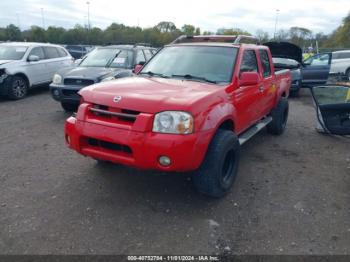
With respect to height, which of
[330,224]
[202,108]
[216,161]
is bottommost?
[330,224]

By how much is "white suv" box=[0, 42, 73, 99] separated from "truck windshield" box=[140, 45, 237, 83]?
6125 millimetres

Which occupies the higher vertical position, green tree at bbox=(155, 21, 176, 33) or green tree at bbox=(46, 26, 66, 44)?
green tree at bbox=(155, 21, 176, 33)

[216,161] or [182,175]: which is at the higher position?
[216,161]

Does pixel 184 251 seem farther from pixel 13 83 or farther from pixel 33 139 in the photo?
pixel 13 83

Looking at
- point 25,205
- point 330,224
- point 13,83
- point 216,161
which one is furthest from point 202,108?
point 13,83

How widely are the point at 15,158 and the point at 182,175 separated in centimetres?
261

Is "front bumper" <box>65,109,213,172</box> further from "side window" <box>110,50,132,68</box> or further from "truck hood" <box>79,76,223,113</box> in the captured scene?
"side window" <box>110,50,132,68</box>

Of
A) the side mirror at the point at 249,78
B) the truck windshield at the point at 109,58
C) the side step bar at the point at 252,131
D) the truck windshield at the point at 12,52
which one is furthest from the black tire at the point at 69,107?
the side mirror at the point at 249,78

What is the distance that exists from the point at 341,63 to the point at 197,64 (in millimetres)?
13082

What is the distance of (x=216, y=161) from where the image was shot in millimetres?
3275

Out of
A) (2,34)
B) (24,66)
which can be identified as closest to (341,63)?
(24,66)

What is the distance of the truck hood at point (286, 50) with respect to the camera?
995cm

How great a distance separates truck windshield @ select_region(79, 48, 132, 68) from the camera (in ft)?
26.1

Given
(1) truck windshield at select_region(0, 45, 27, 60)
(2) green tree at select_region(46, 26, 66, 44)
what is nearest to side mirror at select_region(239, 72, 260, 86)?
(1) truck windshield at select_region(0, 45, 27, 60)
